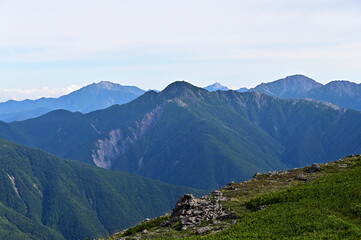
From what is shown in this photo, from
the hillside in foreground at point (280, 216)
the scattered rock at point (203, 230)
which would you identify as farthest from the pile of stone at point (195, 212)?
the scattered rock at point (203, 230)

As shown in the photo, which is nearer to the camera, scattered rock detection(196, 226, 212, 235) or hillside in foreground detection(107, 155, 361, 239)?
hillside in foreground detection(107, 155, 361, 239)

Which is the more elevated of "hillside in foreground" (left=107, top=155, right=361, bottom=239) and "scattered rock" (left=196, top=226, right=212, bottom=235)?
"hillside in foreground" (left=107, top=155, right=361, bottom=239)

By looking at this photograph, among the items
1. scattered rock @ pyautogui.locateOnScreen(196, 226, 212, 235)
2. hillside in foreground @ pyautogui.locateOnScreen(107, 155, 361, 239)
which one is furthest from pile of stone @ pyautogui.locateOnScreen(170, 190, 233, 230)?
scattered rock @ pyautogui.locateOnScreen(196, 226, 212, 235)

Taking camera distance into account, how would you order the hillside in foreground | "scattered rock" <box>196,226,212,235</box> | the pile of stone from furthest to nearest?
1. the pile of stone
2. "scattered rock" <box>196,226,212,235</box>
3. the hillside in foreground

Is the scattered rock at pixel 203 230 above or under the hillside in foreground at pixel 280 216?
under

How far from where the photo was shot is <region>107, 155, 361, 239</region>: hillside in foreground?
1521 inches

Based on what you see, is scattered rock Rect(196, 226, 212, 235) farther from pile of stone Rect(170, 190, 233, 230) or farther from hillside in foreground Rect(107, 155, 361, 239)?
pile of stone Rect(170, 190, 233, 230)

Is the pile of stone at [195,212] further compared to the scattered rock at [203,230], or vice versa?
the pile of stone at [195,212]

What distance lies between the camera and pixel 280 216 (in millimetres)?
43031

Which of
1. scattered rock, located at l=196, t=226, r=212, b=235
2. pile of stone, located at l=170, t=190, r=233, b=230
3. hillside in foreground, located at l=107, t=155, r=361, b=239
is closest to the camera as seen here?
hillside in foreground, located at l=107, t=155, r=361, b=239

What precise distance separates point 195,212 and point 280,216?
14.2 metres

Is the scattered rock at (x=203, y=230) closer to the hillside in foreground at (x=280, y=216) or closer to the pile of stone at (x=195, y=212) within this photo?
the hillside in foreground at (x=280, y=216)

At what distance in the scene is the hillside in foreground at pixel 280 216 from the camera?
127ft

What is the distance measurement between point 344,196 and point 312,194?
177 inches
